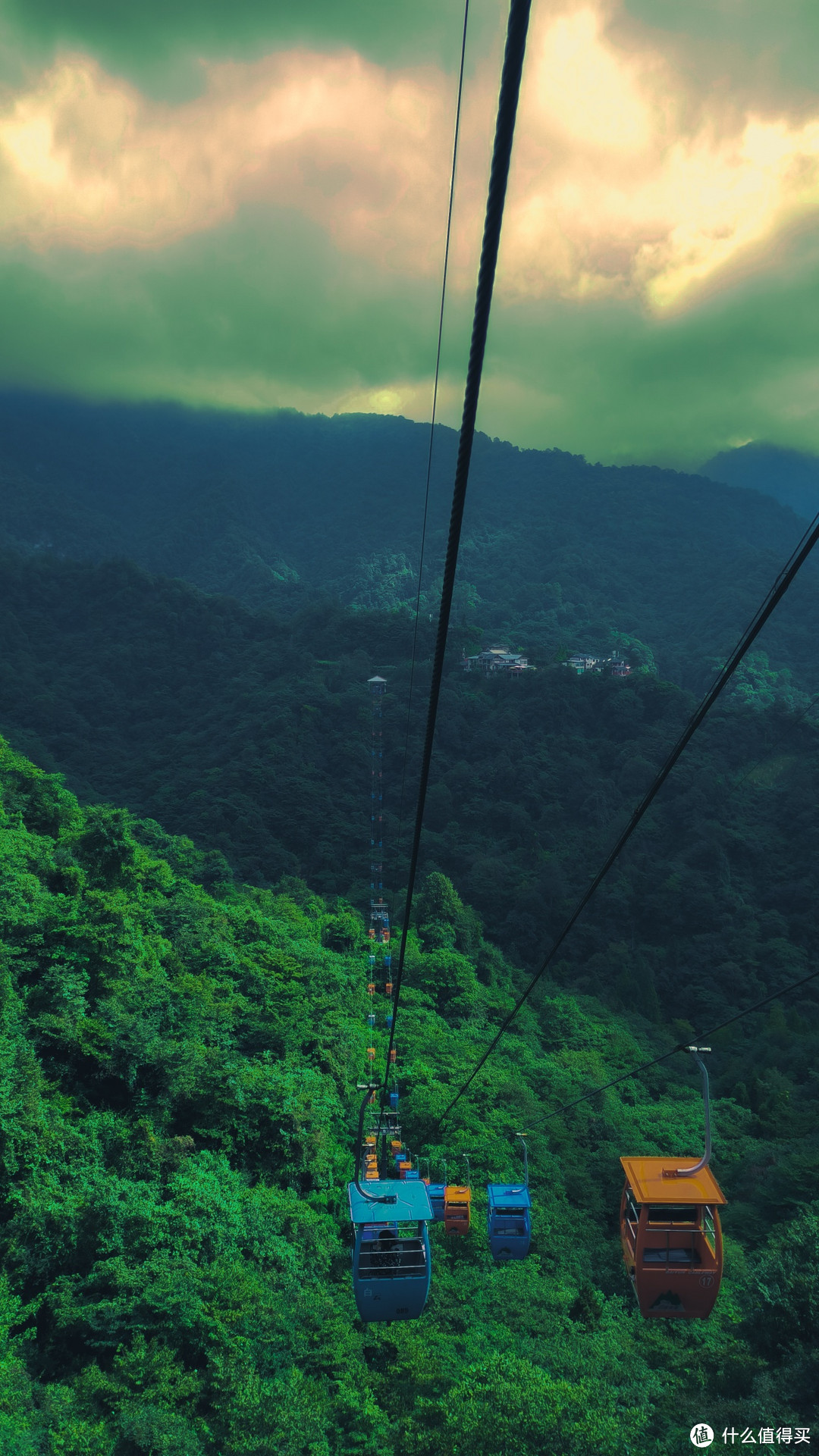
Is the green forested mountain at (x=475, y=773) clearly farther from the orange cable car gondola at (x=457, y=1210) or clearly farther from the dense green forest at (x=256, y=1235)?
the orange cable car gondola at (x=457, y=1210)

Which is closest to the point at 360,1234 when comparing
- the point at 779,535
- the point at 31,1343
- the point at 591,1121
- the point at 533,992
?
the point at 31,1343

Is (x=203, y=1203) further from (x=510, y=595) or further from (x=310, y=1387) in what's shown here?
(x=510, y=595)

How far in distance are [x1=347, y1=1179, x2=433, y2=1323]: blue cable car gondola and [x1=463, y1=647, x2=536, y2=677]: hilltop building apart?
194ft

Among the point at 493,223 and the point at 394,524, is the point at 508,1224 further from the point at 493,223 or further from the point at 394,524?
the point at 394,524

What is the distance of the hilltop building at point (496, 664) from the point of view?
68625 mm

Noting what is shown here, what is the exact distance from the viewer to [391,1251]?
10.3 meters

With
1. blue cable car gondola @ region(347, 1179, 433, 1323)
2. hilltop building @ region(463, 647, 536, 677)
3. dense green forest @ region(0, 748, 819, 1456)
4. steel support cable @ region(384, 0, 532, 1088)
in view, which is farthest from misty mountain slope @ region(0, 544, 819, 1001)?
steel support cable @ region(384, 0, 532, 1088)

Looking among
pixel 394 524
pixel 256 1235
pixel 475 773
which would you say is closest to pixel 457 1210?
pixel 256 1235

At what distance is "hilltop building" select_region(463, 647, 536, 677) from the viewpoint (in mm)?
68625

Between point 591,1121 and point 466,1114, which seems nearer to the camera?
point 466,1114

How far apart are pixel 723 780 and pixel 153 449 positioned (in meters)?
136

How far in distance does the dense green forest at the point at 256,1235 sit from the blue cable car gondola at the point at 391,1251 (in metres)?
2.06

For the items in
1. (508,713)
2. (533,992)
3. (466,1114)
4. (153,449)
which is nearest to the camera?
(466,1114)

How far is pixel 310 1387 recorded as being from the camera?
1178 centimetres
